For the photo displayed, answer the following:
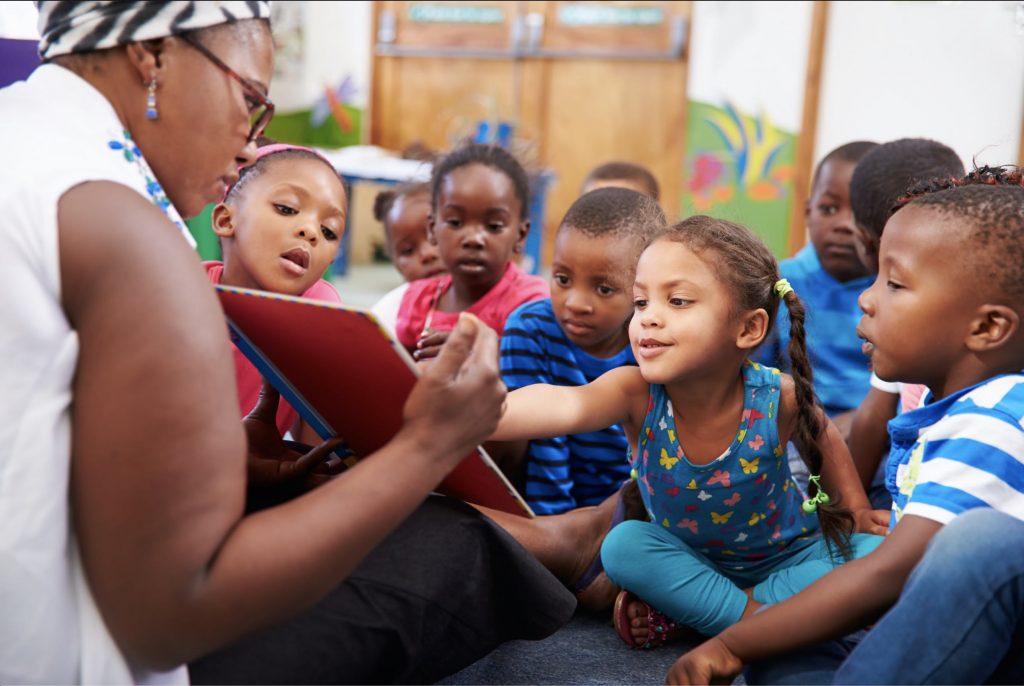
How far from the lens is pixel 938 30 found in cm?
477

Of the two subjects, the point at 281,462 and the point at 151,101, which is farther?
the point at 281,462

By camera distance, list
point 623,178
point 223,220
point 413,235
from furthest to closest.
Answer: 1. point 623,178
2. point 413,235
3. point 223,220

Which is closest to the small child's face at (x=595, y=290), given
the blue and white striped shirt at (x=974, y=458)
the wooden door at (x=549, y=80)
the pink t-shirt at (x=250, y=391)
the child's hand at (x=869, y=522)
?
the pink t-shirt at (x=250, y=391)

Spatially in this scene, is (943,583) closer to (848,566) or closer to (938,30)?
(848,566)

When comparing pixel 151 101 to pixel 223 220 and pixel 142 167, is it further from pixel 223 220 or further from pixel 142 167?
pixel 223 220

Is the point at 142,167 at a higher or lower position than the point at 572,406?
higher

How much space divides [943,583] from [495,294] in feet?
4.89

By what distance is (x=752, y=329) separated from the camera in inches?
58.1

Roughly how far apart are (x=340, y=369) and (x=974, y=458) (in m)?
0.65

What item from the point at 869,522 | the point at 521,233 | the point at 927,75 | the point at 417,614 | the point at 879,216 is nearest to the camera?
the point at 417,614

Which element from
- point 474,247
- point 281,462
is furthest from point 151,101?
point 474,247

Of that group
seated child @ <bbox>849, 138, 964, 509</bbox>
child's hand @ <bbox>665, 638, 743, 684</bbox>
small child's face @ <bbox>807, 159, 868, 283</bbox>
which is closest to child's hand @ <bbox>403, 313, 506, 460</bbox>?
child's hand @ <bbox>665, 638, 743, 684</bbox>

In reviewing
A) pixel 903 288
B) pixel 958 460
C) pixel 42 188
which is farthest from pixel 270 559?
pixel 903 288

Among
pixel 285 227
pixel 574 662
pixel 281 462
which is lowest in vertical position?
pixel 574 662
